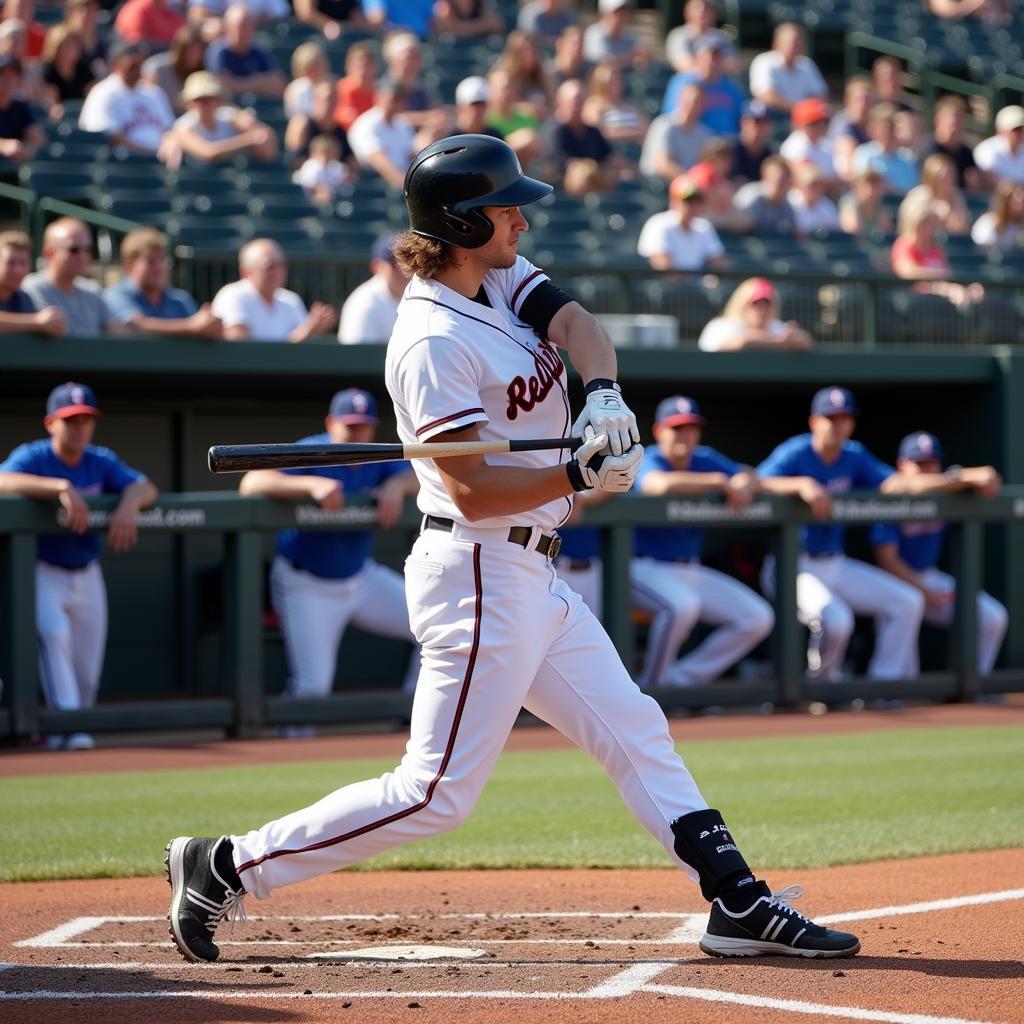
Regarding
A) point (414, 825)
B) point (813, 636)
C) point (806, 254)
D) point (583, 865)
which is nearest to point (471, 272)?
point (414, 825)

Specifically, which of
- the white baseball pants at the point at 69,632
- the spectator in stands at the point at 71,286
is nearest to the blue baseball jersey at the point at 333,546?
the white baseball pants at the point at 69,632

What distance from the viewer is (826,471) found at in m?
9.73

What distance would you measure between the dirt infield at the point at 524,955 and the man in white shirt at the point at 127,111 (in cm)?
719

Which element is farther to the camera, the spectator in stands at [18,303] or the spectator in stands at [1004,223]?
the spectator in stands at [1004,223]

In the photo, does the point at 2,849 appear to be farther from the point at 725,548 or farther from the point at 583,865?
the point at 725,548

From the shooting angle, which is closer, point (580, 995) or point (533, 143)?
point (580, 995)

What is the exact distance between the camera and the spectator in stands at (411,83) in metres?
11.8

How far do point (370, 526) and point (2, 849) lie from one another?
3.42 m

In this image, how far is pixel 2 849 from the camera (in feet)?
17.8

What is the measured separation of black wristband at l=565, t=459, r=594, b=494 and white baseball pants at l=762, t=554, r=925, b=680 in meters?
6.36

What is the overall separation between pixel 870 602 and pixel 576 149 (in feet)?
14.8

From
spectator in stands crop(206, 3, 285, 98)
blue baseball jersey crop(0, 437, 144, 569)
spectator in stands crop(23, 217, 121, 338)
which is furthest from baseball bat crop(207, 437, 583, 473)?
spectator in stands crop(206, 3, 285, 98)

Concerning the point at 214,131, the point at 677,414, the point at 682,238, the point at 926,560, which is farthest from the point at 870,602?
the point at 214,131

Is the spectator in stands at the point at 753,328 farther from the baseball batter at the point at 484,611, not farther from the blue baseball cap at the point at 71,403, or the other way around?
the baseball batter at the point at 484,611
